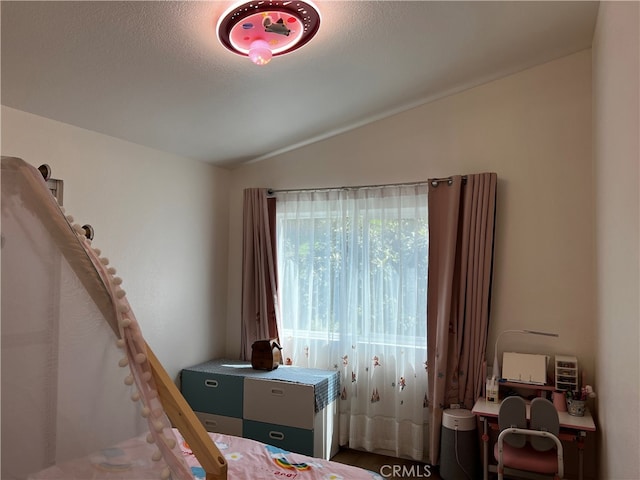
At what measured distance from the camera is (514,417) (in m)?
2.57

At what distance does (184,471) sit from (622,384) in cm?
173

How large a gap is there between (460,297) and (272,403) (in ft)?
5.11

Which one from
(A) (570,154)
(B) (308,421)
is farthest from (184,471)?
(A) (570,154)

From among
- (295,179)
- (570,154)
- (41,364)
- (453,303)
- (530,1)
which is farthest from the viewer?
(295,179)

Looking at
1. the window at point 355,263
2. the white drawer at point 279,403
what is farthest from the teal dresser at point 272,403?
the window at point 355,263

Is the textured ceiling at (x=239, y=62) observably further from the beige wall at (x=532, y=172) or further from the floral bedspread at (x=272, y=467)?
the floral bedspread at (x=272, y=467)

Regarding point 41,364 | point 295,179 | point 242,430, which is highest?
point 295,179

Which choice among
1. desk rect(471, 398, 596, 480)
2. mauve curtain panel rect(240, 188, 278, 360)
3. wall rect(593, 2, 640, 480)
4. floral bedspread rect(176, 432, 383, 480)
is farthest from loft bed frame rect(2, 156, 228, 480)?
mauve curtain panel rect(240, 188, 278, 360)

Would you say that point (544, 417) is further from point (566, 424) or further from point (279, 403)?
point (279, 403)

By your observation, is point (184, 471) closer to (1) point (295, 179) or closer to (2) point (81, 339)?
(2) point (81, 339)

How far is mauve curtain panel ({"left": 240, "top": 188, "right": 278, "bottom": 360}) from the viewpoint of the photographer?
3.91m

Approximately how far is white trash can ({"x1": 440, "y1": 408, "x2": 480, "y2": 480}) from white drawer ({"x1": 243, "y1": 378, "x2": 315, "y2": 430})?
93cm

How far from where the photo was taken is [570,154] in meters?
3.05

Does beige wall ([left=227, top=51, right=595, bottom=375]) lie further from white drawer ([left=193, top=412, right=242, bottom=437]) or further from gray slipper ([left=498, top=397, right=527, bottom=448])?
white drawer ([left=193, top=412, right=242, bottom=437])
